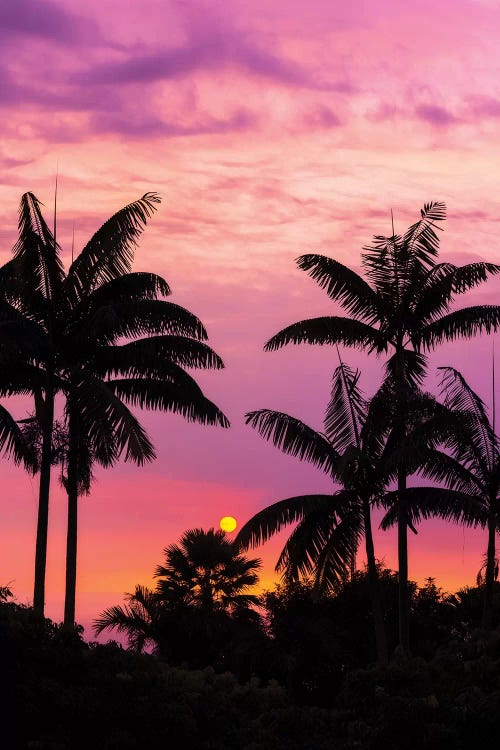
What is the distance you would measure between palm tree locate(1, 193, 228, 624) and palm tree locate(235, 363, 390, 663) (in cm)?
263

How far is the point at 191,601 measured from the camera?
151 ft

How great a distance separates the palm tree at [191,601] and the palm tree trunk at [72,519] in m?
6.20

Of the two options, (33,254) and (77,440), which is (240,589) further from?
(33,254)

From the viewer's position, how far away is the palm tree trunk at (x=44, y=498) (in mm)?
36562

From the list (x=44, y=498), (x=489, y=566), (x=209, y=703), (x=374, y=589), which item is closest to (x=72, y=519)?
(x=44, y=498)

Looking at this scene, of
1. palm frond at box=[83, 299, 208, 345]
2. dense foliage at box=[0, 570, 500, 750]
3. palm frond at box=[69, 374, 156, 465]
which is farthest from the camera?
palm frond at box=[83, 299, 208, 345]

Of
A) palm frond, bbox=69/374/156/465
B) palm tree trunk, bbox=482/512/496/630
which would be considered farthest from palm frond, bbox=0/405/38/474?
palm tree trunk, bbox=482/512/496/630

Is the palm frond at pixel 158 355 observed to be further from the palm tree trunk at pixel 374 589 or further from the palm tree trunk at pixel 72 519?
the palm tree trunk at pixel 374 589

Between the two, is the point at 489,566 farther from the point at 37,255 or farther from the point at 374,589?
the point at 37,255

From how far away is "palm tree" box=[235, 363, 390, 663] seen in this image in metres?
35.3

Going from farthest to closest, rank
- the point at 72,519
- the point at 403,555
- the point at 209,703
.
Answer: the point at 72,519, the point at 403,555, the point at 209,703

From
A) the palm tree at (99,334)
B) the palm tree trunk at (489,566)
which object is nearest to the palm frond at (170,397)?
the palm tree at (99,334)

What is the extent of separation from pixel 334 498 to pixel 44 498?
831 cm

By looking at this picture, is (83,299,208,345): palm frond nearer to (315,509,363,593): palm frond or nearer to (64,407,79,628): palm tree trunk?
(64,407,79,628): palm tree trunk
